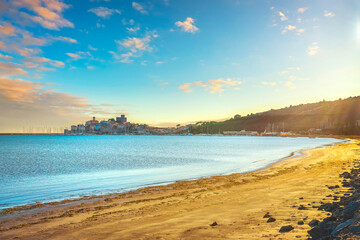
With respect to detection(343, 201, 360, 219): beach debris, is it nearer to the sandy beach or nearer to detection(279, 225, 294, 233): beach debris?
the sandy beach

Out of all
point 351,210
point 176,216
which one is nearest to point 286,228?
point 351,210

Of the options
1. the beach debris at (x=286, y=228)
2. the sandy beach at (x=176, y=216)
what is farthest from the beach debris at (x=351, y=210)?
the beach debris at (x=286, y=228)

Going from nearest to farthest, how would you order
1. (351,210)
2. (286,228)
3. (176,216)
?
(351,210) → (286,228) → (176,216)

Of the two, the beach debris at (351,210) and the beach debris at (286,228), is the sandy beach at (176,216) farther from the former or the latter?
the beach debris at (351,210)

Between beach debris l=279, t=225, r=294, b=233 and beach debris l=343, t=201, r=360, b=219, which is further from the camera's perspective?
beach debris l=279, t=225, r=294, b=233

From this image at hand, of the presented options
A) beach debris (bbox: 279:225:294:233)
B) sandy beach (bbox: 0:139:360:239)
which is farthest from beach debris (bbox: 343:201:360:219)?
beach debris (bbox: 279:225:294:233)

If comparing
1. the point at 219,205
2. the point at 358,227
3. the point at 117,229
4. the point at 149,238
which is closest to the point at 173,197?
the point at 219,205

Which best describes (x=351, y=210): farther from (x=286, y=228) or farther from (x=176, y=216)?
(x=176, y=216)

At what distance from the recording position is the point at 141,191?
55.0ft

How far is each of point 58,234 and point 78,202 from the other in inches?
225

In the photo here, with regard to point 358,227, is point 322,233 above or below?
below

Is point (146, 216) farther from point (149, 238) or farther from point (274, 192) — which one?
point (274, 192)

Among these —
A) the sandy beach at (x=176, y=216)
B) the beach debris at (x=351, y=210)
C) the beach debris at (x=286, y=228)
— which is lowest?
the sandy beach at (x=176, y=216)

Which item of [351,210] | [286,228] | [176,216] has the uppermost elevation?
[351,210]
